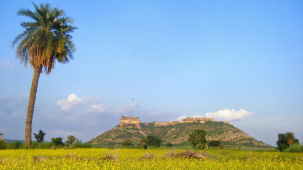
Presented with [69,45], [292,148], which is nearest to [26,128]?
[69,45]

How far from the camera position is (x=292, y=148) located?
19875 millimetres

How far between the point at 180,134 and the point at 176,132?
479cm

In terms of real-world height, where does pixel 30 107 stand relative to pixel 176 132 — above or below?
above

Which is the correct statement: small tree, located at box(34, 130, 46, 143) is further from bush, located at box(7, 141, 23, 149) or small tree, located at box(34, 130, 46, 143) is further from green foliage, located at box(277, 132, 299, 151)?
green foliage, located at box(277, 132, 299, 151)

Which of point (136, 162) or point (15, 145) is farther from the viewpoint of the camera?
point (15, 145)

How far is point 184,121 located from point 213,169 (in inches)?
4315

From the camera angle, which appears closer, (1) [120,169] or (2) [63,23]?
(1) [120,169]

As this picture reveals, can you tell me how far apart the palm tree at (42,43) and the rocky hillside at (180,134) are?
6202 cm

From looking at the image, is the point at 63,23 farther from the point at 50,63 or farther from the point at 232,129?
the point at 232,129

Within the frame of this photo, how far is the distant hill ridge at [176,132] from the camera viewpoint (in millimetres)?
85062

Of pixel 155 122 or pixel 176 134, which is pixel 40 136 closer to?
pixel 176 134

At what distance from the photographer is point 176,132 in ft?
328

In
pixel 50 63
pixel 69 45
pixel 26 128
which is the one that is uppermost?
pixel 69 45

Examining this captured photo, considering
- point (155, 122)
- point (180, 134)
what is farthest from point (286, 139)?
point (155, 122)
